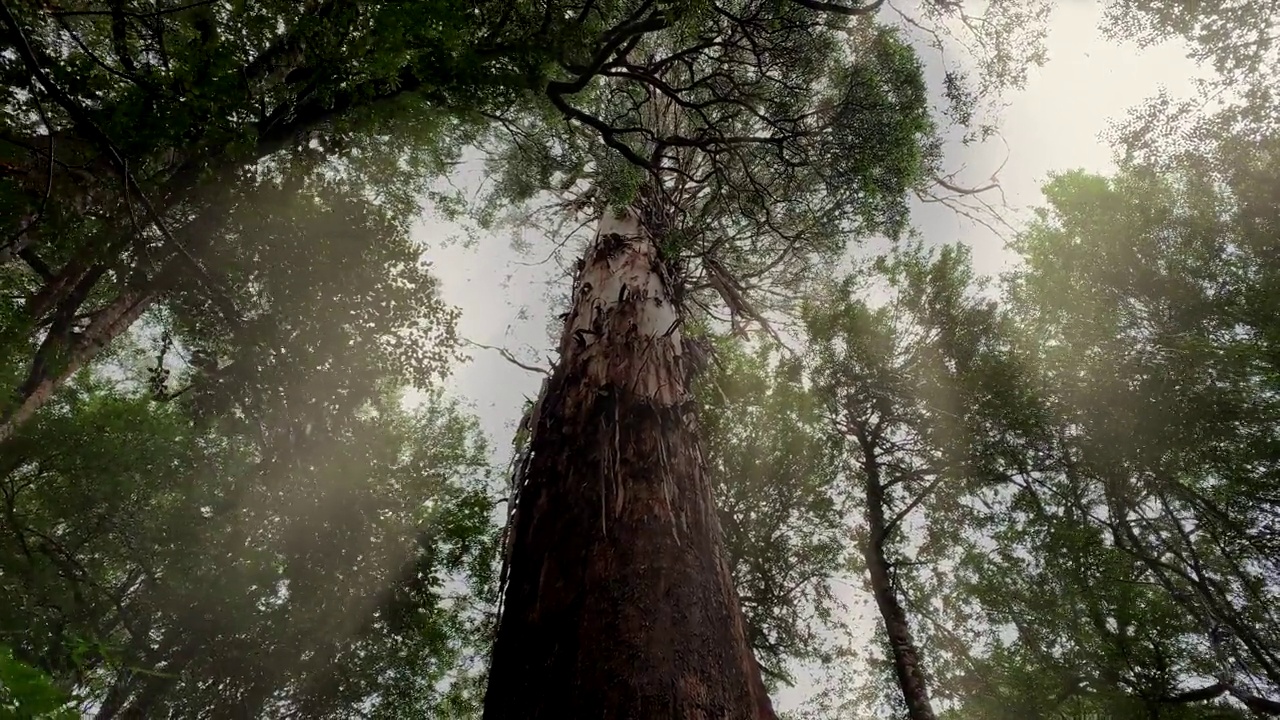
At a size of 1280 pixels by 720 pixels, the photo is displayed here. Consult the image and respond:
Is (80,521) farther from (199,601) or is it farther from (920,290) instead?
(920,290)

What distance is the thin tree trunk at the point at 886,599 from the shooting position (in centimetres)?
665

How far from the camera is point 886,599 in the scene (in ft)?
25.5

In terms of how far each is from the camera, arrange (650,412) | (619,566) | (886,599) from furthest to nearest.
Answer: (886,599), (650,412), (619,566)

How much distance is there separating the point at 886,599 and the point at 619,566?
6.86m

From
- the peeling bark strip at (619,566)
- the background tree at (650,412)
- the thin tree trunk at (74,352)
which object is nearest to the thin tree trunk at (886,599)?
the background tree at (650,412)

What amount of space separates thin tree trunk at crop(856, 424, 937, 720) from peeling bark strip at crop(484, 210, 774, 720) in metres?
5.35

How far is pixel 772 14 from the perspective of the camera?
573 cm

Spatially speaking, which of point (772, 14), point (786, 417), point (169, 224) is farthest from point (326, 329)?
point (786, 417)

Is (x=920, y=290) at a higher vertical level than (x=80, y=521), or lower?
higher

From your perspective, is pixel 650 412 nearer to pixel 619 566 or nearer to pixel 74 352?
pixel 619 566

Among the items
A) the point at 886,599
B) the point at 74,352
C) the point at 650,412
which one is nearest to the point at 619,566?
A: the point at 650,412

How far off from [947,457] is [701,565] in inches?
301

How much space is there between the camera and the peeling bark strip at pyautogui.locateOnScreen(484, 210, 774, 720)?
186cm

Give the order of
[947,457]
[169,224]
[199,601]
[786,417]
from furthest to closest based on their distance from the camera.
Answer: [786,417] → [947,457] → [199,601] → [169,224]
